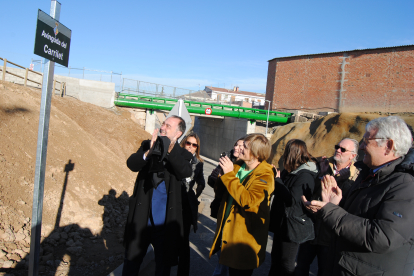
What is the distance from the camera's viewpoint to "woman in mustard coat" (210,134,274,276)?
2.61 metres

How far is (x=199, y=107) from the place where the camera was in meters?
27.2

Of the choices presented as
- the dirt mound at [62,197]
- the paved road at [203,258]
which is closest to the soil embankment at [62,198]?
the dirt mound at [62,197]

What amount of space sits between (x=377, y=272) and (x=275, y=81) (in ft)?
111

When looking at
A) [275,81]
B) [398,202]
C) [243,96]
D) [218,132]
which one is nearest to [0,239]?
[398,202]

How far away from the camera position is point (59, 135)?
23.9ft

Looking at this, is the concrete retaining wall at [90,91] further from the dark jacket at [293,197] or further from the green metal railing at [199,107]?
the dark jacket at [293,197]

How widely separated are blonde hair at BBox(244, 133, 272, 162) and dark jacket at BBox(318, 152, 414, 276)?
992 millimetres

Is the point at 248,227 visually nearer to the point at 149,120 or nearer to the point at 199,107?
the point at 149,120

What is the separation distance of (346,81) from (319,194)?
29596 millimetres

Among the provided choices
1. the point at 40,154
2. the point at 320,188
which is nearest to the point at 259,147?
the point at 320,188

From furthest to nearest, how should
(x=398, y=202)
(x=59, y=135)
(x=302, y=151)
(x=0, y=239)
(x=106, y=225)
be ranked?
(x=59, y=135) < (x=106, y=225) < (x=0, y=239) < (x=302, y=151) < (x=398, y=202)

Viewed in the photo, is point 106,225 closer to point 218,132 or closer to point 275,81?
point 218,132

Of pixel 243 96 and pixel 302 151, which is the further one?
pixel 243 96

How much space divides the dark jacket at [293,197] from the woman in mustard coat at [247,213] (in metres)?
0.35
